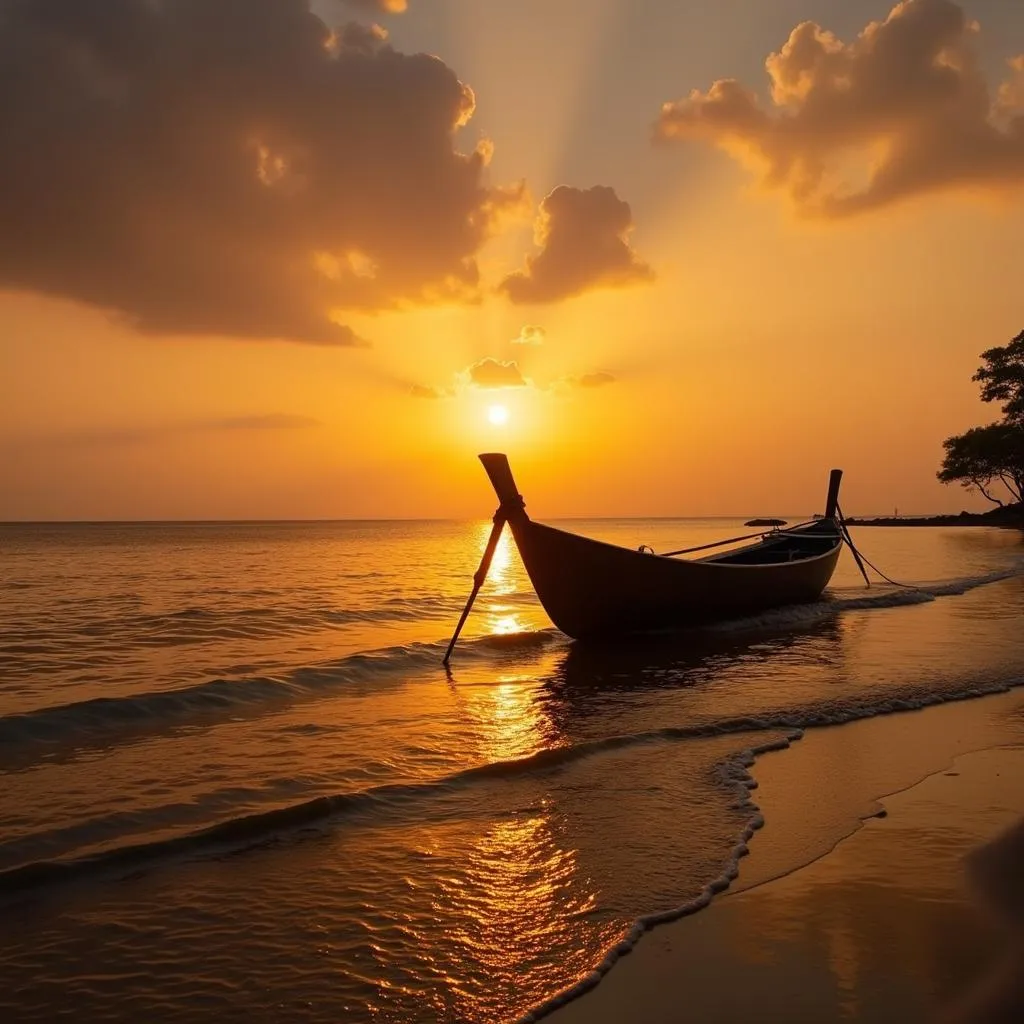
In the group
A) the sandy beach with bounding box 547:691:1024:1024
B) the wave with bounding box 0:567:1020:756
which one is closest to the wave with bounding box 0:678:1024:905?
the sandy beach with bounding box 547:691:1024:1024

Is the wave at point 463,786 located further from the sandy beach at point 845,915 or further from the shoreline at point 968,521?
the shoreline at point 968,521

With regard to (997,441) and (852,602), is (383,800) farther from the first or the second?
(997,441)

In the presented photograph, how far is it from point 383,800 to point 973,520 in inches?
3044

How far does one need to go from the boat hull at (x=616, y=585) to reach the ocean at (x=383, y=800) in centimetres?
47

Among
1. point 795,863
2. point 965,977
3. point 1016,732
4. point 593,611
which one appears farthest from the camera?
point 593,611

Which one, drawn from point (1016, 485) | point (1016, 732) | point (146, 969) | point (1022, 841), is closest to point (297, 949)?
point (146, 969)

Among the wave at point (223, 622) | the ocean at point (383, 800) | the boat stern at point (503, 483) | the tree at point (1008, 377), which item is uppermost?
the tree at point (1008, 377)

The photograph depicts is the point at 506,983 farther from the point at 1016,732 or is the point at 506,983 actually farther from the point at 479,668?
the point at 479,668

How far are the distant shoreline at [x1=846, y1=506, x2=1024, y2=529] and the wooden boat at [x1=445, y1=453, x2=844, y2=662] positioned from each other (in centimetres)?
4120

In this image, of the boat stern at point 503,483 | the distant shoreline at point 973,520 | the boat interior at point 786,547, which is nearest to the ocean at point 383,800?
the boat stern at point 503,483

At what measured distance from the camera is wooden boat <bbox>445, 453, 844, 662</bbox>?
454 inches

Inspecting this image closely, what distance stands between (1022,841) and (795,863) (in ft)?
4.04

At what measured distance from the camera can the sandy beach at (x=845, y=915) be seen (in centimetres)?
282

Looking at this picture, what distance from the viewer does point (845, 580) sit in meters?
24.4
